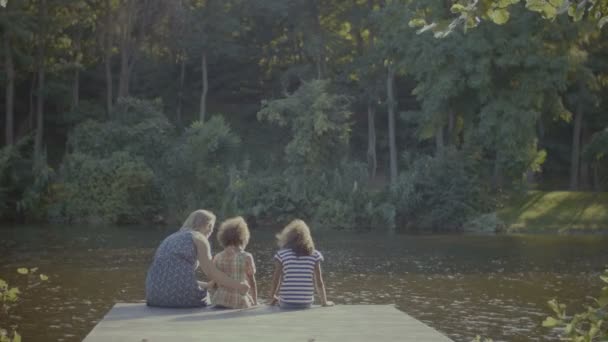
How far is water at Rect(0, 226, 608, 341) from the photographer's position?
15.0 meters

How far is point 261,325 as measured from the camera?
9.52 metres

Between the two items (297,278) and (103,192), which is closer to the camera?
(297,278)

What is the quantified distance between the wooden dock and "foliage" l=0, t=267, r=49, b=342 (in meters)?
1.03

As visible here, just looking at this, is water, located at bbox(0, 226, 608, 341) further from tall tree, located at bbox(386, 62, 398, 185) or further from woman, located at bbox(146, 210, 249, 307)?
tall tree, located at bbox(386, 62, 398, 185)

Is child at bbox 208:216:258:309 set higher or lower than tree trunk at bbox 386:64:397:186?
lower

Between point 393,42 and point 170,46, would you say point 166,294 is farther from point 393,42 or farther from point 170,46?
point 170,46

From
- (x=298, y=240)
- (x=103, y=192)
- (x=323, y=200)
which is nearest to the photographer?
(x=298, y=240)

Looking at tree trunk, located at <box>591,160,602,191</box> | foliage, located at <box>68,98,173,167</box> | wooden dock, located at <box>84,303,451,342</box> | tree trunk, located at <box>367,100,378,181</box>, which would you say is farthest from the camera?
tree trunk, located at <box>367,100,378,181</box>

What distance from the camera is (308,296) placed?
10.9 m

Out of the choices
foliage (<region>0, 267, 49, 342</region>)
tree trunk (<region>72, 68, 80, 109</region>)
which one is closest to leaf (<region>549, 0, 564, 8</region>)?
foliage (<region>0, 267, 49, 342</region>)

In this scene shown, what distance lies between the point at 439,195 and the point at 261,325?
31.0m

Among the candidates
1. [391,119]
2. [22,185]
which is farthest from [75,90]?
[391,119]

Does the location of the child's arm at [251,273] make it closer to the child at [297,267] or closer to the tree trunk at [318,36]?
the child at [297,267]

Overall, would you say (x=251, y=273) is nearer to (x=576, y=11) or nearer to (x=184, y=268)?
A: (x=184, y=268)
